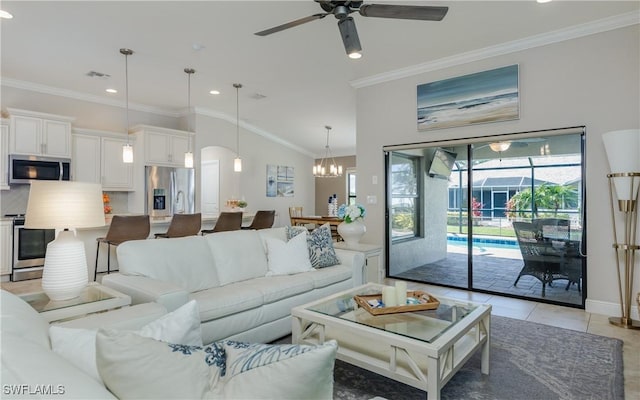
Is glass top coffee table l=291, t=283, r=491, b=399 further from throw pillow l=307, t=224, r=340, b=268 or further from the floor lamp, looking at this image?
the floor lamp

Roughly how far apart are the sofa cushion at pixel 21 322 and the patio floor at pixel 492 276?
434 cm

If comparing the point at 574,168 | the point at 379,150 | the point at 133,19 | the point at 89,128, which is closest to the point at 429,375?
the point at 574,168

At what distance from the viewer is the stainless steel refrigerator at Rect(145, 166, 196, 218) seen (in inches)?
245

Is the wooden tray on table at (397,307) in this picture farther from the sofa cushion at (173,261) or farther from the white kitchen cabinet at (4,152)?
the white kitchen cabinet at (4,152)

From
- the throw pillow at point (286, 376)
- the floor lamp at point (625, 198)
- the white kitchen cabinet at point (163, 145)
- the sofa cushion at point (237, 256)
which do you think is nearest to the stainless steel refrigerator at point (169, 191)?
the white kitchen cabinet at point (163, 145)

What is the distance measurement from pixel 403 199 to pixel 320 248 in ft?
6.79

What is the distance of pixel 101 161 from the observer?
580 centimetres

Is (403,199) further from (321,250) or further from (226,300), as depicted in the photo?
(226,300)

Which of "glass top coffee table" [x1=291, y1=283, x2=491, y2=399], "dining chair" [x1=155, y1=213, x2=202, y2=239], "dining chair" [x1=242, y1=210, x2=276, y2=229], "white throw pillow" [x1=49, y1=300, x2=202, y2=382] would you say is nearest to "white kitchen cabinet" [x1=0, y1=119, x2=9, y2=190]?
"dining chair" [x1=155, y1=213, x2=202, y2=239]

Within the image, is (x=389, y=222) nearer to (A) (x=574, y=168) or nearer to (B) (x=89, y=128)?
(A) (x=574, y=168)

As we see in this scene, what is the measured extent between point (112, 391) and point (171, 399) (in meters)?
0.16

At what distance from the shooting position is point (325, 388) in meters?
0.85

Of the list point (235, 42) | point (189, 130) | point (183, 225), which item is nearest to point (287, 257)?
point (183, 225)

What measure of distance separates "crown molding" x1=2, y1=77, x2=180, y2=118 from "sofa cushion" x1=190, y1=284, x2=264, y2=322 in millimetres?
4981
